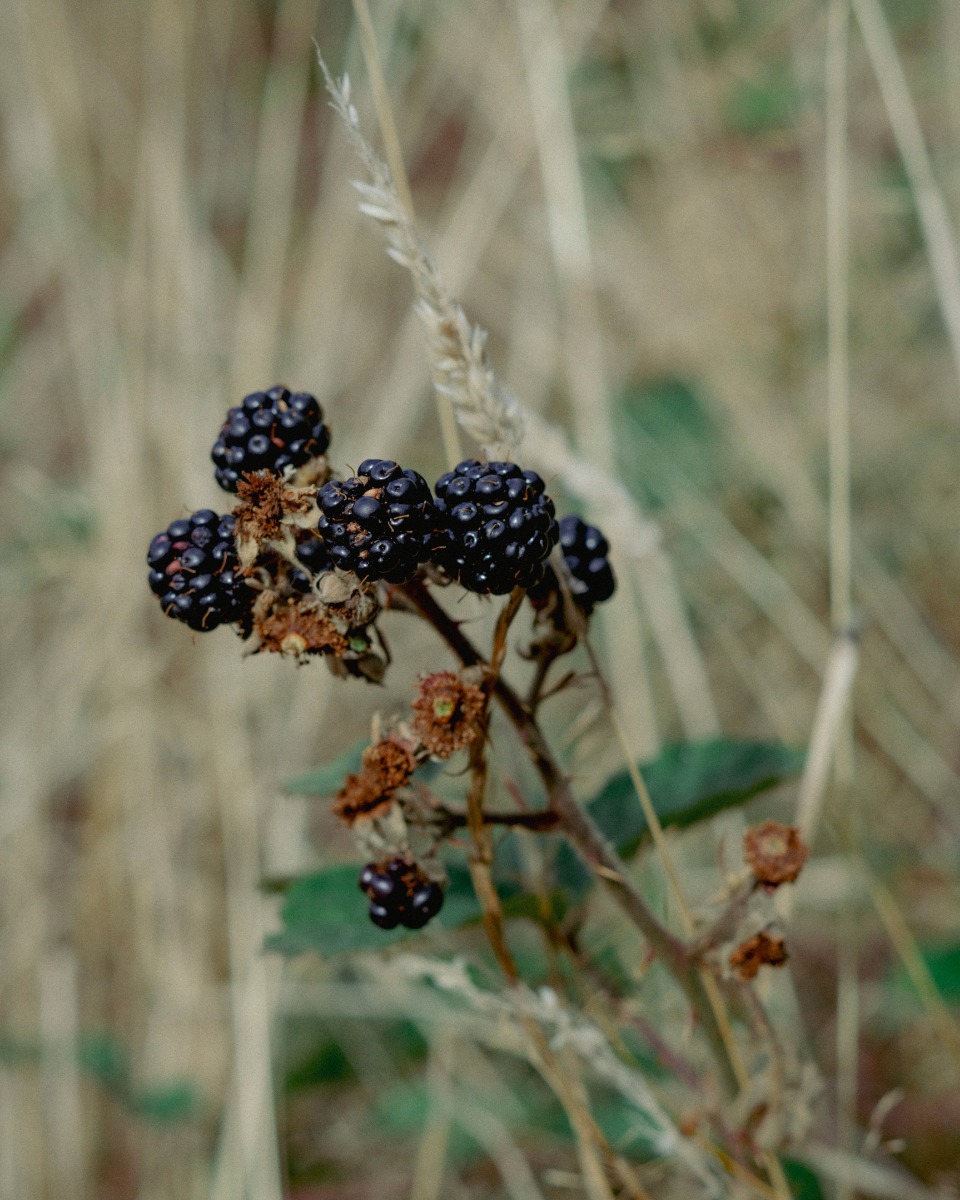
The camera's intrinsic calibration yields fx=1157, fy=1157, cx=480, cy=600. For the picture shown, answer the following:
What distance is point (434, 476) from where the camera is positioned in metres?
3.67

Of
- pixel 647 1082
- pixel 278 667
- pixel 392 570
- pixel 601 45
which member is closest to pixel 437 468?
pixel 278 667

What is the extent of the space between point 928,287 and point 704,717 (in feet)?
5.00

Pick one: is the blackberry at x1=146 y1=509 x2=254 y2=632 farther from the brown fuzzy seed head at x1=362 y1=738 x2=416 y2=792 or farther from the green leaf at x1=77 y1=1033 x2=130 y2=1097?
the green leaf at x1=77 y1=1033 x2=130 y2=1097

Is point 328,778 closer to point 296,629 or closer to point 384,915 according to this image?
point 384,915

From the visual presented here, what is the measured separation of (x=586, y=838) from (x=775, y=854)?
22 centimetres

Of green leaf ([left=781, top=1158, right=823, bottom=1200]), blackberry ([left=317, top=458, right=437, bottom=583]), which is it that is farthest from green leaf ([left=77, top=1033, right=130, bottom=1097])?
blackberry ([left=317, top=458, right=437, bottom=583])

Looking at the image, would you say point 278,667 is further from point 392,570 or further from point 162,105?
point 392,570

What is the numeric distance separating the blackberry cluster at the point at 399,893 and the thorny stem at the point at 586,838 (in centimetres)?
18

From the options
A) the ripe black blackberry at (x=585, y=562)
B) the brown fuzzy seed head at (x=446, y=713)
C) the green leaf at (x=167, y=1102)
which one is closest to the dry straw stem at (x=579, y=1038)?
the brown fuzzy seed head at (x=446, y=713)

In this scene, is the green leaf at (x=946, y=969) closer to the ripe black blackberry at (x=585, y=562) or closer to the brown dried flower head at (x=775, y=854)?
the brown dried flower head at (x=775, y=854)

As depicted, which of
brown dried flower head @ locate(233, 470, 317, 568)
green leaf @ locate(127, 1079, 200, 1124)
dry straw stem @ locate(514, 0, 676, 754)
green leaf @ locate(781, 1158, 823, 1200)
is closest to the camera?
brown dried flower head @ locate(233, 470, 317, 568)

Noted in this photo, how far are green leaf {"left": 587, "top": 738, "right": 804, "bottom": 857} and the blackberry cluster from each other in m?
0.48

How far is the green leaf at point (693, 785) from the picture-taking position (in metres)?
1.71

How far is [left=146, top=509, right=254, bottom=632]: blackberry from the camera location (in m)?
1.23
